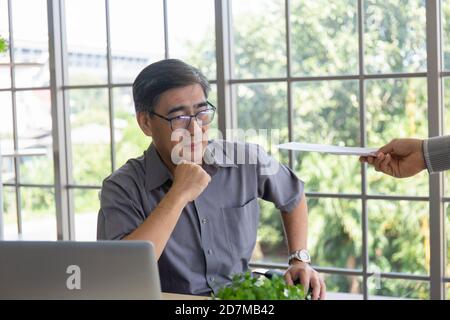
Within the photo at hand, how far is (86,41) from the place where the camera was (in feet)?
14.2

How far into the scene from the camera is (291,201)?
2.58 meters

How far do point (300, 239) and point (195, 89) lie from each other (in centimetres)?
66

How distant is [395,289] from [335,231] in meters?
0.85

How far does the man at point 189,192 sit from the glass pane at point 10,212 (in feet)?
8.94

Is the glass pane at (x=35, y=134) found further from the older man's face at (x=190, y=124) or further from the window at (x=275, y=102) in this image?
the older man's face at (x=190, y=124)

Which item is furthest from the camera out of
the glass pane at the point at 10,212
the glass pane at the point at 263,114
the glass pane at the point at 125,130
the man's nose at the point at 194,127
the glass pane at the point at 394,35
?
the glass pane at the point at 10,212

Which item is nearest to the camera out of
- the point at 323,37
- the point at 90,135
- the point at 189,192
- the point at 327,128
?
the point at 189,192

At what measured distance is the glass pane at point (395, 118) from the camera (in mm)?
3541

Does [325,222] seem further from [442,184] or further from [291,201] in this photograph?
[291,201]

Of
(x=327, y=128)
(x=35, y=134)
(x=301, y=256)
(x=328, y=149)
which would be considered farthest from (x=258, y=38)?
(x=328, y=149)

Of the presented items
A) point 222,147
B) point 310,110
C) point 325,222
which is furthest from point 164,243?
point 325,222

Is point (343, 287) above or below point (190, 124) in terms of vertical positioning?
below

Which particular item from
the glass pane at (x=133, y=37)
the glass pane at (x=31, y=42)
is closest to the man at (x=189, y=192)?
the glass pane at (x=133, y=37)

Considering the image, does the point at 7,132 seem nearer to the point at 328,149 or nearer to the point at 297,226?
the point at 297,226
